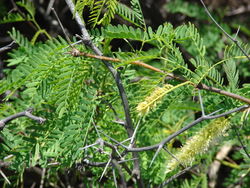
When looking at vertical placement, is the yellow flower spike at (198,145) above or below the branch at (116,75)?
below

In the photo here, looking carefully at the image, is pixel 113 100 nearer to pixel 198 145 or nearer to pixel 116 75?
pixel 116 75

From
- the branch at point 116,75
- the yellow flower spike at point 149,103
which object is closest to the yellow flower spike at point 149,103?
the yellow flower spike at point 149,103

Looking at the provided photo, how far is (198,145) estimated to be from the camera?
105cm

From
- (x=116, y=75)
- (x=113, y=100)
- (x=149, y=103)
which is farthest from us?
(x=113, y=100)

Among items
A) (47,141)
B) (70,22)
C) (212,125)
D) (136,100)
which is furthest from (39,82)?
(70,22)

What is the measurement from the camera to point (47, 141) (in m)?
1.24

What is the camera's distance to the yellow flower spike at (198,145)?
1.04m

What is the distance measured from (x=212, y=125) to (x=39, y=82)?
57 cm

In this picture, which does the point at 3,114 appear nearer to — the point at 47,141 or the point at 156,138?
the point at 47,141

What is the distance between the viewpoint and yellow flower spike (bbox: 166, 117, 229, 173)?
3.40ft

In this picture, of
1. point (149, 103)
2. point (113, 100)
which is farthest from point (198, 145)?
point (113, 100)

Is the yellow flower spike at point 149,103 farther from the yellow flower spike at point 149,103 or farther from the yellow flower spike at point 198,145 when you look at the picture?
the yellow flower spike at point 198,145

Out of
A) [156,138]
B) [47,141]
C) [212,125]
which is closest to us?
[212,125]

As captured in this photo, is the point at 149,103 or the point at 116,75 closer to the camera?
the point at 149,103
